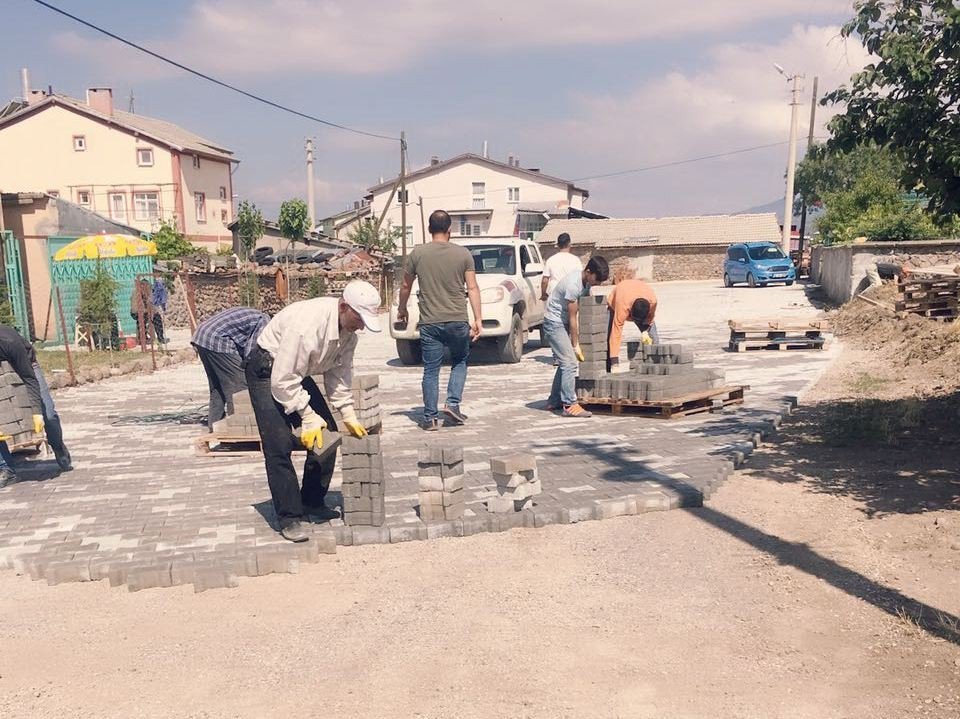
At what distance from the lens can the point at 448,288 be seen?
8.23m

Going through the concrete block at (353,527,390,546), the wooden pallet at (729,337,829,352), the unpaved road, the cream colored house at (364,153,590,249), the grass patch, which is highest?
the cream colored house at (364,153,590,249)

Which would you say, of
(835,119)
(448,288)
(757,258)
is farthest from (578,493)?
(757,258)

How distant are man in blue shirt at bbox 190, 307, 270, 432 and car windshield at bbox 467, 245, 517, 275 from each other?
6.96 metres

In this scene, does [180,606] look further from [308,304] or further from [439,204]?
[439,204]

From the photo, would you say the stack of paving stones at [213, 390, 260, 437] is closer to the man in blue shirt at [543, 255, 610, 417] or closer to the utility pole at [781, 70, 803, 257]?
the man in blue shirt at [543, 255, 610, 417]

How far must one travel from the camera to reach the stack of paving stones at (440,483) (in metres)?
5.51

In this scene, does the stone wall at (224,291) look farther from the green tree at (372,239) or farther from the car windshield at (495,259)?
the green tree at (372,239)

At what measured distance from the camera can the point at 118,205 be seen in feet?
145

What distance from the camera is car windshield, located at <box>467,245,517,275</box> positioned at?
1441cm

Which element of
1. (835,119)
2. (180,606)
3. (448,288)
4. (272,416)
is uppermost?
(835,119)

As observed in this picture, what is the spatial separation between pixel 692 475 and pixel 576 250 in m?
45.7

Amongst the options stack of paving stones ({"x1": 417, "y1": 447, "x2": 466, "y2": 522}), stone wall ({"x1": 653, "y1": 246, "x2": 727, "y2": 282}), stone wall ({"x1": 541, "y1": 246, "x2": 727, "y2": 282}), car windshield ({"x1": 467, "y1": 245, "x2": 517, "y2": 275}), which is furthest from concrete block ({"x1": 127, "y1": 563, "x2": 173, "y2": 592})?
stone wall ({"x1": 653, "y1": 246, "x2": 727, "y2": 282})

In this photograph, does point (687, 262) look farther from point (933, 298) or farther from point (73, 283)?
point (73, 283)

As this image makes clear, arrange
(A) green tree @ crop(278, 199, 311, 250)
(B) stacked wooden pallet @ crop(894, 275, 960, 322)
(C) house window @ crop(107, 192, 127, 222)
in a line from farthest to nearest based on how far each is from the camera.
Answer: (C) house window @ crop(107, 192, 127, 222) → (A) green tree @ crop(278, 199, 311, 250) → (B) stacked wooden pallet @ crop(894, 275, 960, 322)
